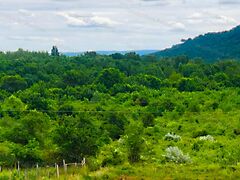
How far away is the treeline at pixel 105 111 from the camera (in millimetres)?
36250

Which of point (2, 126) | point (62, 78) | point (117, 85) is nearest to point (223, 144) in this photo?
point (2, 126)

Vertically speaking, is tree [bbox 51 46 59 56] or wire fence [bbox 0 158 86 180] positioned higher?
tree [bbox 51 46 59 56]

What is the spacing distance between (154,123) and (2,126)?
15.8m

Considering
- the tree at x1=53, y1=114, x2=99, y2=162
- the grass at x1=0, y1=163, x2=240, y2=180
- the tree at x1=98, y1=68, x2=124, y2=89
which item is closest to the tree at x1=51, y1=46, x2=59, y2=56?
the tree at x1=98, y1=68, x2=124, y2=89

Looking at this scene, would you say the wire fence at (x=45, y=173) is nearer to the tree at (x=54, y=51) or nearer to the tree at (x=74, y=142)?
the tree at (x=74, y=142)

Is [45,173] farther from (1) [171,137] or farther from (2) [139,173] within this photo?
(1) [171,137]

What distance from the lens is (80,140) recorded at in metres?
35.0

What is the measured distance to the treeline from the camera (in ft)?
119

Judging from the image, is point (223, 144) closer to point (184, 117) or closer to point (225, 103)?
point (184, 117)

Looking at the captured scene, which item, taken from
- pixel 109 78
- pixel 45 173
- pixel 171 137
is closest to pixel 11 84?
pixel 109 78

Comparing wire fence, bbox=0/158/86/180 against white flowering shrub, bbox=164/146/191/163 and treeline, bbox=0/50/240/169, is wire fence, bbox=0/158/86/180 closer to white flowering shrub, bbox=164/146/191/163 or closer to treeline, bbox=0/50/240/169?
treeline, bbox=0/50/240/169

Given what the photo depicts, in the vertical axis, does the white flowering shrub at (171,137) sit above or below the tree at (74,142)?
below

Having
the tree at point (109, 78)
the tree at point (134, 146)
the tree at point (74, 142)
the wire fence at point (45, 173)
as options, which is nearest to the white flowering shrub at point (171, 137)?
the tree at point (134, 146)

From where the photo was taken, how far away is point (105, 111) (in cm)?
6078
